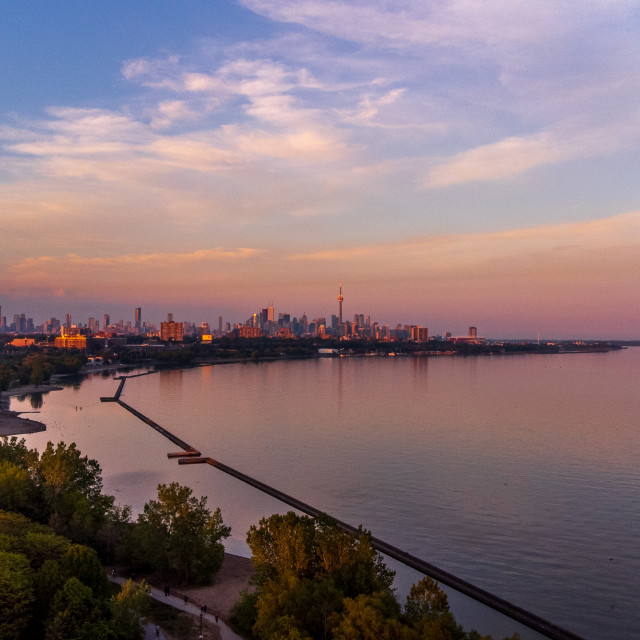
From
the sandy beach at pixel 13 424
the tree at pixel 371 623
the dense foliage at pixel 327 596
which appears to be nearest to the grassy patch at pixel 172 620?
the dense foliage at pixel 327 596

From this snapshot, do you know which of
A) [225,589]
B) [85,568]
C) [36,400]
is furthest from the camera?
[36,400]

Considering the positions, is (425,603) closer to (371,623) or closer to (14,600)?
(371,623)

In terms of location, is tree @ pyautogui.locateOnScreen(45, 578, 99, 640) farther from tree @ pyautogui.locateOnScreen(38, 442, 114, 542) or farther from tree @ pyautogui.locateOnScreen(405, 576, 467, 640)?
tree @ pyautogui.locateOnScreen(405, 576, 467, 640)

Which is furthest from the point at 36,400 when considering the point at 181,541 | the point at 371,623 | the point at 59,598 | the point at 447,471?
the point at 371,623

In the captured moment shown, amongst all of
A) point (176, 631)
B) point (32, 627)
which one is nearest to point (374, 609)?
point (176, 631)

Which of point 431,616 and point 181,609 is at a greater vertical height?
point 431,616

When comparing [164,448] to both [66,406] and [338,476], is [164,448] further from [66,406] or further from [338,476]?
[66,406]

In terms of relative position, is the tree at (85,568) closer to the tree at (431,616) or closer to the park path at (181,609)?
the park path at (181,609)

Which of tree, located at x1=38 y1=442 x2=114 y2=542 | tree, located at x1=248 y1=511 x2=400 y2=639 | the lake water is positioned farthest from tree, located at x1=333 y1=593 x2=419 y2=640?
tree, located at x1=38 y1=442 x2=114 y2=542
